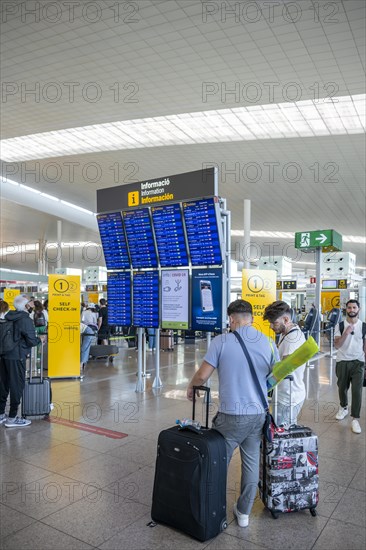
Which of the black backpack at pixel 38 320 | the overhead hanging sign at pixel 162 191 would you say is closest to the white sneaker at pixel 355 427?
the overhead hanging sign at pixel 162 191

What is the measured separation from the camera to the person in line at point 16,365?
18.8 feet

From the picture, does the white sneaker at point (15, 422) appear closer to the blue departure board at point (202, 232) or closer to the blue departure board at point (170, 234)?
the blue departure board at point (170, 234)

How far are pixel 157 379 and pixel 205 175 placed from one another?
4.18 m

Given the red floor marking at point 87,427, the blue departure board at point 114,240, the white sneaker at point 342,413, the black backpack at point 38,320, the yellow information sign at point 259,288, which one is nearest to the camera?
the red floor marking at point 87,427

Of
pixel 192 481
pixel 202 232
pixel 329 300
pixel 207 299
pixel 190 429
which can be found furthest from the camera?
pixel 329 300

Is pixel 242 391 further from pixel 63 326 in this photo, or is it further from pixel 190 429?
pixel 63 326

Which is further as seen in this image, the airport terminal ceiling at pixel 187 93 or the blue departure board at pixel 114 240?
the airport terminal ceiling at pixel 187 93

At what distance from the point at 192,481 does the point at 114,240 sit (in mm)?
5776

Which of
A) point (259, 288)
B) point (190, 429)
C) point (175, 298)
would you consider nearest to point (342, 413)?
point (175, 298)

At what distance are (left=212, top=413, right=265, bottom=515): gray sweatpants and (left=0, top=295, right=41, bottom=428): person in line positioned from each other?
3.47 meters

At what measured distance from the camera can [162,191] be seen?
7.34 meters

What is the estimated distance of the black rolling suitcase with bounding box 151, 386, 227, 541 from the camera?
295 centimetres

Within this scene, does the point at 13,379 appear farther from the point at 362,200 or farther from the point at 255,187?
the point at 362,200

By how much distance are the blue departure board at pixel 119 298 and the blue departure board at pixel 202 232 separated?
5.47 feet
